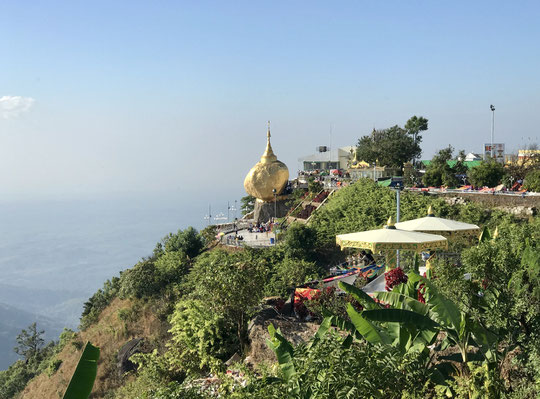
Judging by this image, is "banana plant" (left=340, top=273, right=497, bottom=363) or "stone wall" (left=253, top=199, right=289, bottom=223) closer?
"banana plant" (left=340, top=273, right=497, bottom=363)

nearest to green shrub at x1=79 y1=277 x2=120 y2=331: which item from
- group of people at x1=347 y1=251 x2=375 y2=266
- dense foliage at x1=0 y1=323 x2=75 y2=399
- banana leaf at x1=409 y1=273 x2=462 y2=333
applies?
dense foliage at x1=0 y1=323 x2=75 y2=399

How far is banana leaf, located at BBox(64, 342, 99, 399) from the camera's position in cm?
615

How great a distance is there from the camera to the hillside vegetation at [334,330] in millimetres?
6914

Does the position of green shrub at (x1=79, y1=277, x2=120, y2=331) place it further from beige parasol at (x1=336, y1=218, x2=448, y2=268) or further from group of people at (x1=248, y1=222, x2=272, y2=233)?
beige parasol at (x1=336, y1=218, x2=448, y2=268)

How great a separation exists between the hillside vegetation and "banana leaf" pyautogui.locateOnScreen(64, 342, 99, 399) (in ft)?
2.97

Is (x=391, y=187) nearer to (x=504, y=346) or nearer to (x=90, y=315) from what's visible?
(x=90, y=315)

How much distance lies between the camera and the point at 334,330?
30.3 feet

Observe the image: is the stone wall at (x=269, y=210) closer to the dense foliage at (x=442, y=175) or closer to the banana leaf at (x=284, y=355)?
the dense foliage at (x=442, y=175)

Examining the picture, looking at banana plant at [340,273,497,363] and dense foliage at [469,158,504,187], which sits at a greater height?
dense foliage at [469,158,504,187]

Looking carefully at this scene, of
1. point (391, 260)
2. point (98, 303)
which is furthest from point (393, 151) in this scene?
point (391, 260)

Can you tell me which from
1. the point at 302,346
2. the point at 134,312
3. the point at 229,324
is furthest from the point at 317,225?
the point at 302,346

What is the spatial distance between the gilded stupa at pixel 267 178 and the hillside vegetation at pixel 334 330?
6179 millimetres

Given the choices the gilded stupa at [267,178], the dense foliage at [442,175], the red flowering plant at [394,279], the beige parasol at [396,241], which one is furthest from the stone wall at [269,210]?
the red flowering plant at [394,279]

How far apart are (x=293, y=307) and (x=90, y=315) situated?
54.8ft
